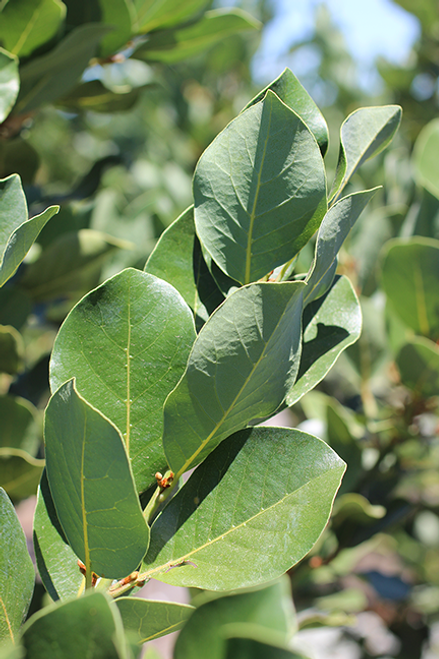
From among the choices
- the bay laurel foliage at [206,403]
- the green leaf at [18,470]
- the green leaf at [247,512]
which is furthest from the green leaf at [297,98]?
the green leaf at [18,470]

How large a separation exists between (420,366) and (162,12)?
2.40 feet

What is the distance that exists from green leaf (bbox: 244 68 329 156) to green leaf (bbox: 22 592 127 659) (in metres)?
0.44

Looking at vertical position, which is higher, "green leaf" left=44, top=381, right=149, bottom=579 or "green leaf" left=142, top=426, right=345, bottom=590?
"green leaf" left=44, top=381, right=149, bottom=579

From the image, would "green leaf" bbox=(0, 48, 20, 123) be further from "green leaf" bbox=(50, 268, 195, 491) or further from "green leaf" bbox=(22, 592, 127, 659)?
"green leaf" bbox=(22, 592, 127, 659)

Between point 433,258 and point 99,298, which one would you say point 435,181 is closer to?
point 433,258

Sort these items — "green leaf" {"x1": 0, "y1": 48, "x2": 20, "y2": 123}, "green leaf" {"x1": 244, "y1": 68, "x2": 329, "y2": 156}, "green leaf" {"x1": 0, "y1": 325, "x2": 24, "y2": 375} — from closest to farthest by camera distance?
"green leaf" {"x1": 244, "y1": 68, "x2": 329, "y2": 156}
"green leaf" {"x1": 0, "y1": 48, "x2": 20, "y2": 123}
"green leaf" {"x1": 0, "y1": 325, "x2": 24, "y2": 375}

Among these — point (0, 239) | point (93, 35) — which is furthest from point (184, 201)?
point (0, 239)

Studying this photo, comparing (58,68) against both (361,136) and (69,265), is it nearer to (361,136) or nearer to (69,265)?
(69,265)

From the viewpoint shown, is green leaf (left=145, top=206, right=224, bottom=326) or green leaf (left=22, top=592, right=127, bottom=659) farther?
green leaf (left=145, top=206, right=224, bottom=326)

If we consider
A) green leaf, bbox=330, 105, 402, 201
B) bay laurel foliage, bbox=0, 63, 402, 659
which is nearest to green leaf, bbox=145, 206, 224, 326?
bay laurel foliage, bbox=0, 63, 402, 659

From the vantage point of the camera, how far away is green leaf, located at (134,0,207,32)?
0.86 metres

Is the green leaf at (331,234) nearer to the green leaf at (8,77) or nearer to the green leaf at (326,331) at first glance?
the green leaf at (326,331)

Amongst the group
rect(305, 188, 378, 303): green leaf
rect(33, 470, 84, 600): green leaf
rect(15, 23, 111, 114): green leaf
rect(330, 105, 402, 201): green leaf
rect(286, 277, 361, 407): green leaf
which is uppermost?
rect(15, 23, 111, 114): green leaf

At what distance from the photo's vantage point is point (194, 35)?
3.04ft
